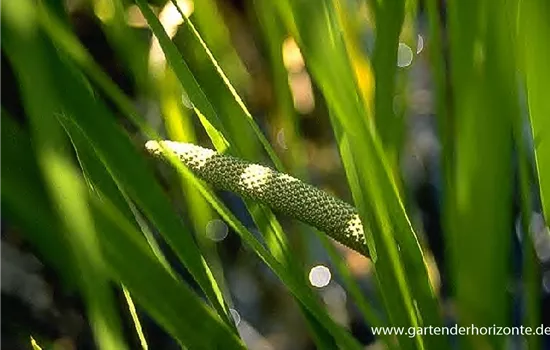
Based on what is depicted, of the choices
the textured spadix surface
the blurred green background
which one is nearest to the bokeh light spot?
the blurred green background

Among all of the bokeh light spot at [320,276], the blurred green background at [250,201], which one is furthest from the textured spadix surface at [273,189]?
the bokeh light spot at [320,276]

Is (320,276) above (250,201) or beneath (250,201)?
beneath

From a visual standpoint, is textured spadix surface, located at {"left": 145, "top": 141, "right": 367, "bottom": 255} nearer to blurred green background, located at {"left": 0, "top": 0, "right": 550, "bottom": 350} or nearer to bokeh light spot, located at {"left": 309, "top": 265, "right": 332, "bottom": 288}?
blurred green background, located at {"left": 0, "top": 0, "right": 550, "bottom": 350}

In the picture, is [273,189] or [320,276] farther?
[320,276]

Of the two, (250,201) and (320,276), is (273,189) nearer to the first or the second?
(250,201)

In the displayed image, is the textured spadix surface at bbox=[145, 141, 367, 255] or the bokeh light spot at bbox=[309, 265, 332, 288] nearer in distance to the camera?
the textured spadix surface at bbox=[145, 141, 367, 255]

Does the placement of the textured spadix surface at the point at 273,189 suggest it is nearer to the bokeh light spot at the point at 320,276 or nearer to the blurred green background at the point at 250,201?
the blurred green background at the point at 250,201

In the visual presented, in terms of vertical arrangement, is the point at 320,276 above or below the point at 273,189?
below

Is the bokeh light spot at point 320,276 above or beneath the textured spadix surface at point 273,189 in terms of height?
beneath

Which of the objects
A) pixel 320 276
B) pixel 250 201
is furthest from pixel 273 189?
pixel 320 276

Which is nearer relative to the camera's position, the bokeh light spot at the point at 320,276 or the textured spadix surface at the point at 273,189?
the textured spadix surface at the point at 273,189
